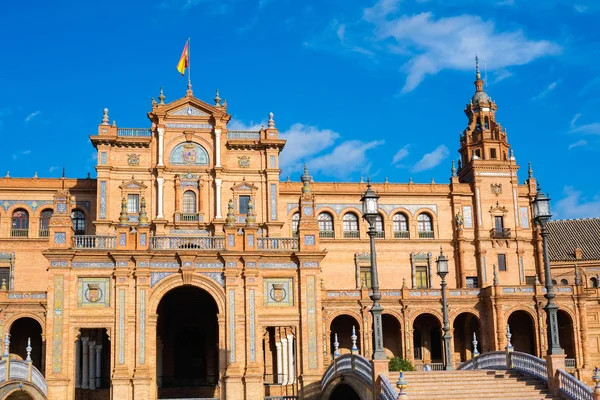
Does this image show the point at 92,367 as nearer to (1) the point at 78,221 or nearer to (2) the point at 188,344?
(2) the point at 188,344

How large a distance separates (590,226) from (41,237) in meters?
47.9

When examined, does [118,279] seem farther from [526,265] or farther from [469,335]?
[526,265]

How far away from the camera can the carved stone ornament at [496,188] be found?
200 feet

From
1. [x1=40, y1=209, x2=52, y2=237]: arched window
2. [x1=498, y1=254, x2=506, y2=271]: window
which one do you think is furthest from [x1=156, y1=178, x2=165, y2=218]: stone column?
[x1=498, y1=254, x2=506, y2=271]: window

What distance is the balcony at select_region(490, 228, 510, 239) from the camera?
59.8 metres

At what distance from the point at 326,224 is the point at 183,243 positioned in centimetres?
2351

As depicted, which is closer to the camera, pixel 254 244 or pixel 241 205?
pixel 254 244

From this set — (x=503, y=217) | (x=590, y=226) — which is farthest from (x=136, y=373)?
(x=590, y=226)

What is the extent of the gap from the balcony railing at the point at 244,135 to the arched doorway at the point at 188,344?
14659 millimetres

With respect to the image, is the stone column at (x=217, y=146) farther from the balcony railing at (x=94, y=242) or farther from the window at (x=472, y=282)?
the window at (x=472, y=282)

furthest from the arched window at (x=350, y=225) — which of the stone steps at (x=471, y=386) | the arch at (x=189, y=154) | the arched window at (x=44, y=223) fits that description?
the stone steps at (x=471, y=386)

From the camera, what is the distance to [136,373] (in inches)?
1357

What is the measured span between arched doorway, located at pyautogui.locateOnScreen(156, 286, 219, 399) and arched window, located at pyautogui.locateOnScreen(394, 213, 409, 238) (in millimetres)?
18970

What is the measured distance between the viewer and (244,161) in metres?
54.8
